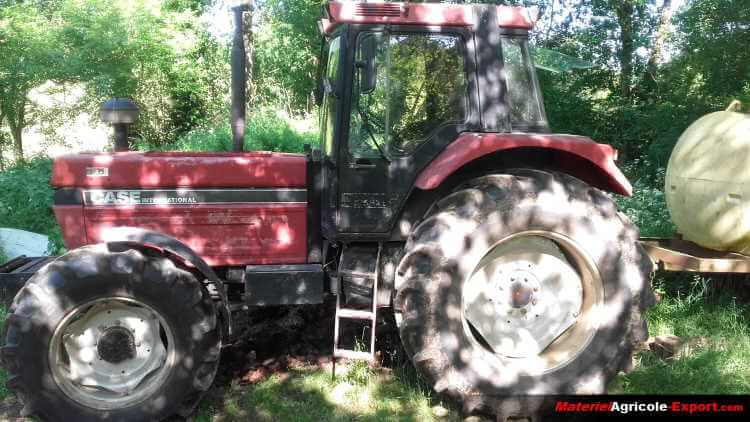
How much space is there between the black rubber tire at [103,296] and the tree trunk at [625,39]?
36.0 feet

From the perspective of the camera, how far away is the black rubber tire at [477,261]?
125 inches

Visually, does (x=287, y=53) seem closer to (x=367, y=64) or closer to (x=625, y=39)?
(x=625, y=39)

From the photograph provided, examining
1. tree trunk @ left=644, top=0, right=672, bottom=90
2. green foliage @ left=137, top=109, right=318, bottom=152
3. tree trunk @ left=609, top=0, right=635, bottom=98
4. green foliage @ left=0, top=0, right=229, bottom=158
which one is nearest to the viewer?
green foliage @ left=137, top=109, right=318, bottom=152

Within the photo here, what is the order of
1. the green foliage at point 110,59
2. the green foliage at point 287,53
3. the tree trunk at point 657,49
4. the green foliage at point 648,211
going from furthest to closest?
the green foliage at point 287,53, the tree trunk at point 657,49, the green foliage at point 110,59, the green foliage at point 648,211

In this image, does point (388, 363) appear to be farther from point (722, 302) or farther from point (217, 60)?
point (217, 60)

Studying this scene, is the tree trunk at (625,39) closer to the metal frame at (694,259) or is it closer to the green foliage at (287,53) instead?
the green foliage at (287,53)

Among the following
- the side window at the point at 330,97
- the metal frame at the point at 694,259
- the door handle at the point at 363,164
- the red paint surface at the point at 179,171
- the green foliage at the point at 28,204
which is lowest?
the green foliage at the point at 28,204

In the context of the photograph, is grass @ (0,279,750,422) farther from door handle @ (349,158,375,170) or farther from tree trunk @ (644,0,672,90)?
tree trunk @ (644,0,672,90)

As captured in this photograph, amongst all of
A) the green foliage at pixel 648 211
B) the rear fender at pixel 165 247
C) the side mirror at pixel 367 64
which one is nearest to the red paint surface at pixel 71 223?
the rear fender at pixel 165 247

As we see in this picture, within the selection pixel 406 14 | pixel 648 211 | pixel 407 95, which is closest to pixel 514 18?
pixel 406 14

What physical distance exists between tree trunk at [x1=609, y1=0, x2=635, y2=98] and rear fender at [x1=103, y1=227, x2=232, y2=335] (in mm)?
10743

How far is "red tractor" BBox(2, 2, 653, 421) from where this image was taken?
3160 mm

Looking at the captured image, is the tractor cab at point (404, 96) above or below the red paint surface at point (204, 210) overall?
above

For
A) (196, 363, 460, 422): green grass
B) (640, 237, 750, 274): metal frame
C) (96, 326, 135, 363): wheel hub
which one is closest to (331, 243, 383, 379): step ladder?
(196, 363, 460, 422): green grass
